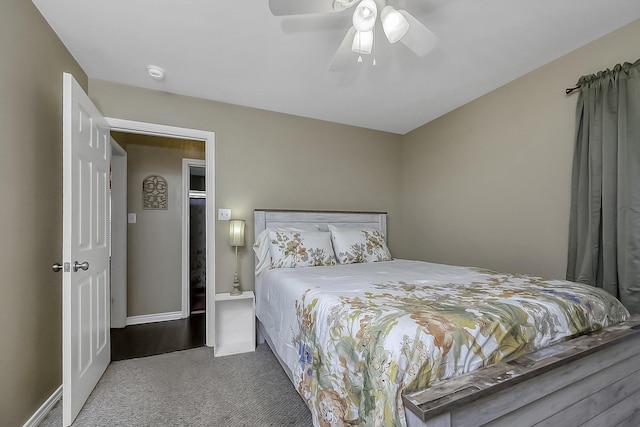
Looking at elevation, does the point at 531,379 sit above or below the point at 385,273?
below

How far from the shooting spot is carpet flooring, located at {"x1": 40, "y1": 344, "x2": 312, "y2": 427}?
5.43 feet

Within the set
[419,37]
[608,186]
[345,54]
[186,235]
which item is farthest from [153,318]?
[608,186]

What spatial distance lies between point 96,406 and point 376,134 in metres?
3.68

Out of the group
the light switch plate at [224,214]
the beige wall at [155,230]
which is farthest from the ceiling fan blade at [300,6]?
the beige wall at [155,230]

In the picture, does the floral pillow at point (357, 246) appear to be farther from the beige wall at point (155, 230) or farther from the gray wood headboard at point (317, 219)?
the beige wall at point (155, 230)

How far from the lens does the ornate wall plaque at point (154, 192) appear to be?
3475mm

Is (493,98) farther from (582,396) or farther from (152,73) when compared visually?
(152,73)

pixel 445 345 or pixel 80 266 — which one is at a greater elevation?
pixel 80 266

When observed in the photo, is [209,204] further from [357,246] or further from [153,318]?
[153,318]

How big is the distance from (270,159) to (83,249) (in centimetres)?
179

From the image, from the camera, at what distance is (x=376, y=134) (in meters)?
3.74

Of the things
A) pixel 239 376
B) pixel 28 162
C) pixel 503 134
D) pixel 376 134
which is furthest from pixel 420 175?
pixel 28 162

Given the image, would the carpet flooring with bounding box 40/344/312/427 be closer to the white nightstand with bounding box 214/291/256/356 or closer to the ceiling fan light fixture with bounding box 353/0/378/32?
the white nightstand with bounding box 214/291/256/356

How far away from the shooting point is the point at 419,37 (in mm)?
1556
